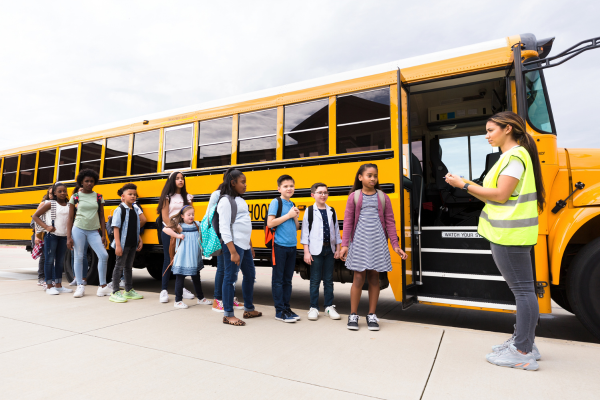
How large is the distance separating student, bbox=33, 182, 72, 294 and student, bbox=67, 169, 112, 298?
238mm

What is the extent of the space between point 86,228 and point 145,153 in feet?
4.31

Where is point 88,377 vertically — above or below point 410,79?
below

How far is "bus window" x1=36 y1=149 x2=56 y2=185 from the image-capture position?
20.4 feet

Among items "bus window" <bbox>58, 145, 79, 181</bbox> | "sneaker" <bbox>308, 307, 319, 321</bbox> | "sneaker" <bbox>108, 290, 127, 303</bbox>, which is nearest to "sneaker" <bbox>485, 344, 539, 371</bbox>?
"sneaker" <bbox>308, 307, 319, 321</bbox>

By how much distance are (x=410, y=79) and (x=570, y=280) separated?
2.20 meters

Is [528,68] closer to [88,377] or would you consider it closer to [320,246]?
[320,246]

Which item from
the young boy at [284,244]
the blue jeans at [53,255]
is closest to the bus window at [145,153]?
the blue jeans at [53,255]

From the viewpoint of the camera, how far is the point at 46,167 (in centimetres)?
630

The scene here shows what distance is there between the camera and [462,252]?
3.29m

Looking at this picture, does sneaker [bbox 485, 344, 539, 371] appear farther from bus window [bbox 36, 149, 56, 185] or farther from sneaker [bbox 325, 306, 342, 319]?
bus window [bbox 36, 149, 56, 185]

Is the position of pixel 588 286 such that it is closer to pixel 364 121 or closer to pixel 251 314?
pixel 364 121

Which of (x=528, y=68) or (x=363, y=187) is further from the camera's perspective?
(x=363, y=187)

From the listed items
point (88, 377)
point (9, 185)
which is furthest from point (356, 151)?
point (9, 185)

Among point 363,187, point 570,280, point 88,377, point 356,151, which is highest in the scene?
point 356,151
